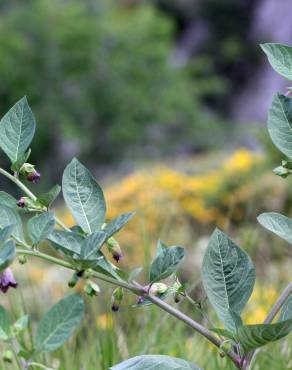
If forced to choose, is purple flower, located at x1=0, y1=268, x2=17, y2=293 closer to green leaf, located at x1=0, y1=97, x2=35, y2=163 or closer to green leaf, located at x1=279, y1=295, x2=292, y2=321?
green leaf, located at x1=0, y1=97, x2=35, y2=163

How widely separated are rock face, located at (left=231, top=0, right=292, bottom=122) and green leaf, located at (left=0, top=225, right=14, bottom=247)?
14491 millimetres

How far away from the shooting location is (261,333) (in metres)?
0.77

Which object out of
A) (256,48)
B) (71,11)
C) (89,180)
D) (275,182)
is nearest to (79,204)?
(89,180)

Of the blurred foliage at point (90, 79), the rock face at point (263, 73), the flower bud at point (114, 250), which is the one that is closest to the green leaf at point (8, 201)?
the flower bud at point (114, 250)

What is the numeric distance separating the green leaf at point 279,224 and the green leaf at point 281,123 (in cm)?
8

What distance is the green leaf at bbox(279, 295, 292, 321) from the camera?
0.83 m

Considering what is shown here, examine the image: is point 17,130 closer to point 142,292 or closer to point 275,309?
point 142,292

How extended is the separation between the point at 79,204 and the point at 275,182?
4.80 meters

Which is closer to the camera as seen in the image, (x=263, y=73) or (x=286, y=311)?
(x=286, y=311)

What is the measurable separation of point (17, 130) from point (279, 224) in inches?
12.4

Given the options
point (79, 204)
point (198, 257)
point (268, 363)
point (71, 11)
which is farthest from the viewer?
point (71, 11)

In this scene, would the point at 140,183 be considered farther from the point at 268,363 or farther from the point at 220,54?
the point at 220,54

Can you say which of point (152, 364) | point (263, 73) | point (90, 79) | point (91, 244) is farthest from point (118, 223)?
point (263, 73)

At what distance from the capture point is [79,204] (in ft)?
2.85
